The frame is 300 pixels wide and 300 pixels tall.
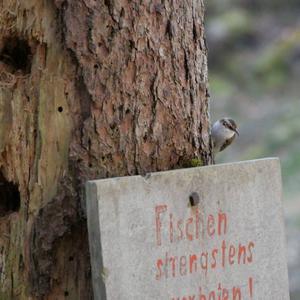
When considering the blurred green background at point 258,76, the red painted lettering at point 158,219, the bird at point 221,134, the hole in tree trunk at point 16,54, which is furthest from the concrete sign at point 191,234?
the blurred green background at point 258,76

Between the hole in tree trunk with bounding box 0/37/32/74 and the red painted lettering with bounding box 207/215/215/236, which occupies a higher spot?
the hole in tree trunk with bounding box 0/37/32/74

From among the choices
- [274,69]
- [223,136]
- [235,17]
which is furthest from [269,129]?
[223,136]

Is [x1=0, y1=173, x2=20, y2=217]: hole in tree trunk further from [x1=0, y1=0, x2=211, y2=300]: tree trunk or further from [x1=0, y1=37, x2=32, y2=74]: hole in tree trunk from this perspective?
[x1=0, y1=37, x2=32, y2=74]: hole in tree trunk

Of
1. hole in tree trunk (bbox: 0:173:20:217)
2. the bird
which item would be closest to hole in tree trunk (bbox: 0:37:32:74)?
hole in tree trunk (bbox: 0:173:20:217)

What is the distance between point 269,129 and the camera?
1447 cm

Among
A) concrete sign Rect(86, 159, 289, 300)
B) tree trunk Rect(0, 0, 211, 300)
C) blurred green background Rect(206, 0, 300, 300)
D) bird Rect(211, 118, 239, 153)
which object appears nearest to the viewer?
concrete sign Rect(86, 159, 289, 300)

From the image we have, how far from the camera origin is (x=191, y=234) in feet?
9.87

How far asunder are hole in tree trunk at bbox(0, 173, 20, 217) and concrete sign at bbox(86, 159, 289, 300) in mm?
301

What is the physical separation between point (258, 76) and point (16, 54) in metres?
15.6

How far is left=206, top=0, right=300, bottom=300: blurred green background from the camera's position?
1320 cm

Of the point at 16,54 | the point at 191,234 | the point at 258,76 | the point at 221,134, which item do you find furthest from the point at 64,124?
Result: the point at 258,76

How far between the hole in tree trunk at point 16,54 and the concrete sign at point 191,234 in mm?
479

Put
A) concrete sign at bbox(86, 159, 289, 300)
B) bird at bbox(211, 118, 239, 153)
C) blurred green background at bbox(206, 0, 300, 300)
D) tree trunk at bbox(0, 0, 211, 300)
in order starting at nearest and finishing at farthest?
concrete sign at bbox(86, 159, 289, 300)
tree trunk at bbox(0, 0, 211, 300)
bird at bbox(211, 118, 239, 153)
blurred green background at bbox(206, 0, 300, 300)

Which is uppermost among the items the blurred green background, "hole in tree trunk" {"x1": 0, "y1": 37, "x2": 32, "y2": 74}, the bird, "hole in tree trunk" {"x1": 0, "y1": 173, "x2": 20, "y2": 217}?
the blurred green background
